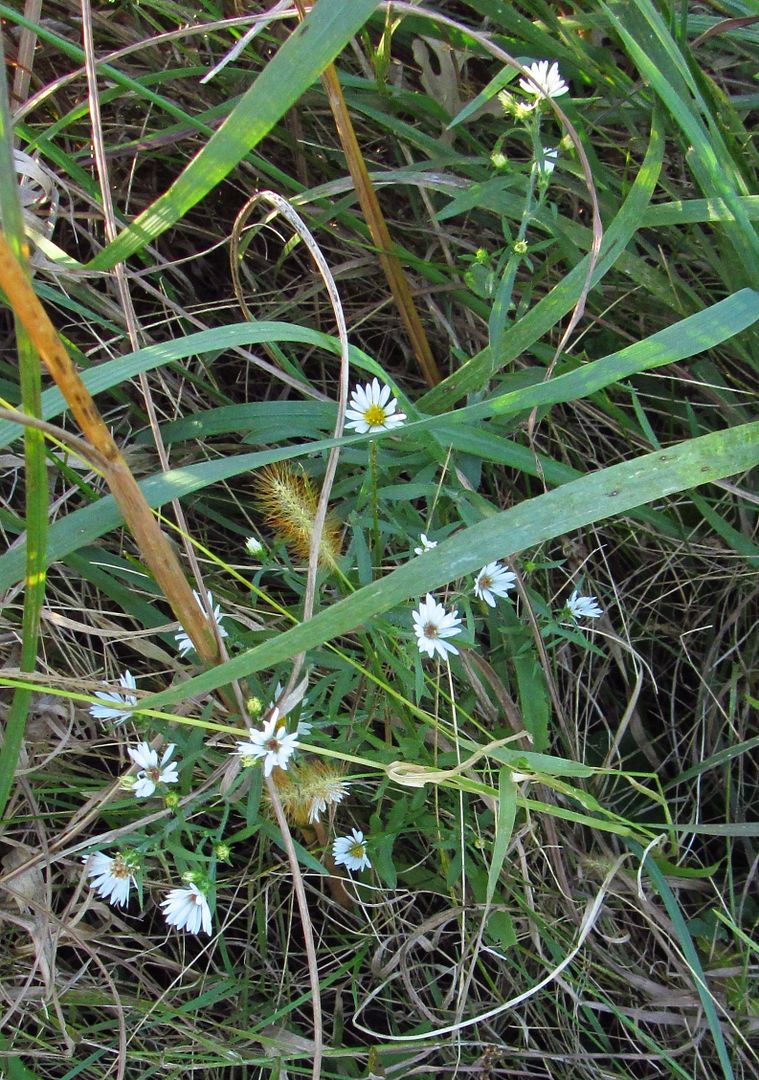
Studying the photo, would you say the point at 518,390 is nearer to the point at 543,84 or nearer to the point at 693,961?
the point at 543,84

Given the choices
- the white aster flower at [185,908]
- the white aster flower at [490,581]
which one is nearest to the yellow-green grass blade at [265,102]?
the white aster flower at [490,581]

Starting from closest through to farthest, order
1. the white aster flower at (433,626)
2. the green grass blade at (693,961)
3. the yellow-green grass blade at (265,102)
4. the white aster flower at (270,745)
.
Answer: the yellow-green grass blade at (265,102) < the white aster flower at (270,745) < the white aster flower at (433,626) < the green grass blade at (693,961)

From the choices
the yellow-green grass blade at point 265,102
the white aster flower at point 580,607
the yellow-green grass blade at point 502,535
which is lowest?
the white aster flower at point 580,607

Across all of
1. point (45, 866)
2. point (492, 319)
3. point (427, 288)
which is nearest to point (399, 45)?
point (427, 288)

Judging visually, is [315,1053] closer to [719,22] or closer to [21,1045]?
[21,1045]

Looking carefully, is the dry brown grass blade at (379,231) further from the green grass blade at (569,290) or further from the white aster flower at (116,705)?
the white aster flower at (116,705)

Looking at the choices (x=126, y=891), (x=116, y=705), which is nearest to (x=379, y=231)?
(x=116, y=705)

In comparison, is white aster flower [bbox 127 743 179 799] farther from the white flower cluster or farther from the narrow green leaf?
the narrow green leaf

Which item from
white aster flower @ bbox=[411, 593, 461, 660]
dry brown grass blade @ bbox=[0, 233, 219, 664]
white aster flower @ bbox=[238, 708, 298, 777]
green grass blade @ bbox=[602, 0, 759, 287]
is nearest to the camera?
dry brown grass blade @ bbox=[0, 233, 219, 664]

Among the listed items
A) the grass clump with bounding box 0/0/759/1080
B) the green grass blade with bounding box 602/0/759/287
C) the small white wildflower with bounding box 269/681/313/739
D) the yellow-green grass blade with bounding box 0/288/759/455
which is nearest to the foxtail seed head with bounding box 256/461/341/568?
the grass clump with bounding box 0/0/759/1080
